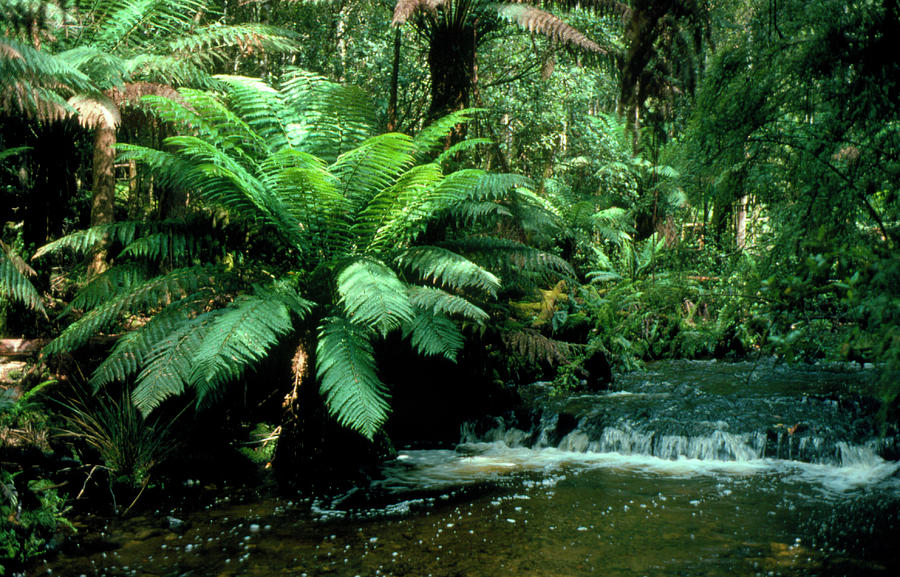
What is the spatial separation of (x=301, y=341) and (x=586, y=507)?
5.88ft

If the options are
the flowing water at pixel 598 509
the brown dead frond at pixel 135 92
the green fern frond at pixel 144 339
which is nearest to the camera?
the flowing water at pixel 598 509

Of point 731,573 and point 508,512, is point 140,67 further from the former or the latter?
point 731,573

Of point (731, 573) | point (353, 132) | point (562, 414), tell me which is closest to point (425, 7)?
point (353, 132)

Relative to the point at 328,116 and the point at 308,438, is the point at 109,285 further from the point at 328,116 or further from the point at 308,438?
the point at 328,116

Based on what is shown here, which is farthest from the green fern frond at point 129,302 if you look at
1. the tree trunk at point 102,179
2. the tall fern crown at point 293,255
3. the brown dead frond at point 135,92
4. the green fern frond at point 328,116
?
the brown dead frond at point 135,92

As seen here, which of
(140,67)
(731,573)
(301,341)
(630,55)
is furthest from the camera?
(140,67)

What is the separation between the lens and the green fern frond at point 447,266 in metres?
3.58

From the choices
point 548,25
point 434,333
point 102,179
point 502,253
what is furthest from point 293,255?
point 548,25

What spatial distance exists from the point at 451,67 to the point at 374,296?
3.26m

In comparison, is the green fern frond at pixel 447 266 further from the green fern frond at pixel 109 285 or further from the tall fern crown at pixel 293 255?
the green fern frond at pixel 109 285

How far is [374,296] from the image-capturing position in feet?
10.0

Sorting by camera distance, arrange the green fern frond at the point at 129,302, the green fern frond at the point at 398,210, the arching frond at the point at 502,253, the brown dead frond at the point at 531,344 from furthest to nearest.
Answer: the brown dead frond at the point at 531,344
the arching frond at the point at 502,253
the green fern frond at the point at 398,210
the green fern frond at the point at 129,302

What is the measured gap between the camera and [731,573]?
231cm

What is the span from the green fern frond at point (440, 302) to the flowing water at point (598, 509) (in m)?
0.94
